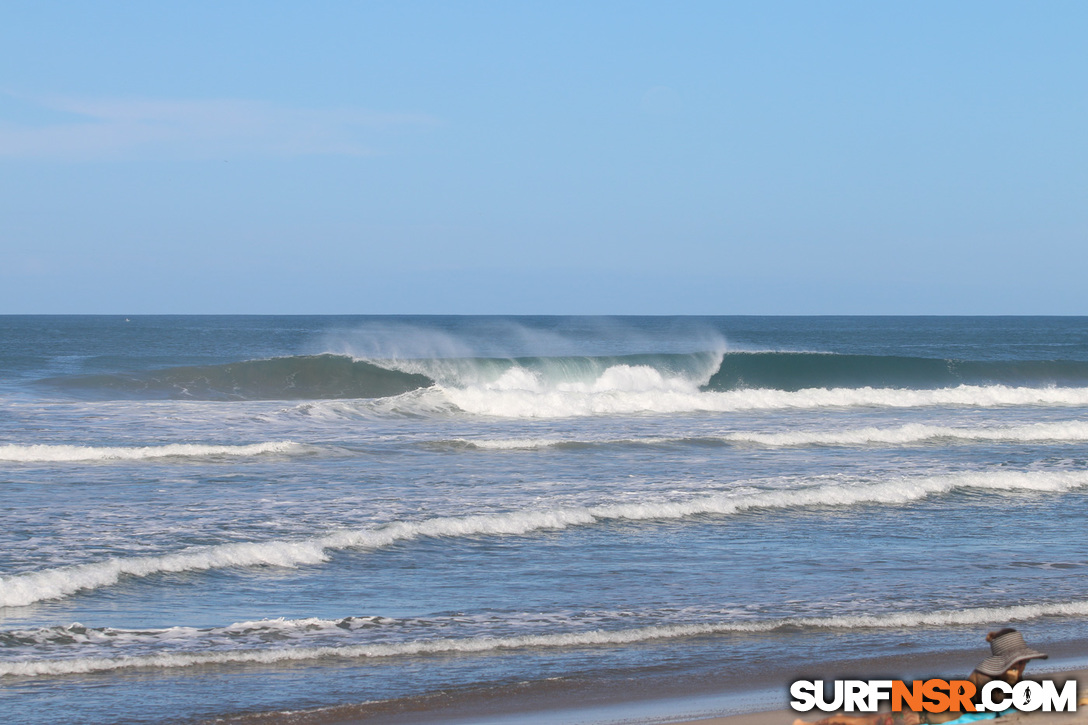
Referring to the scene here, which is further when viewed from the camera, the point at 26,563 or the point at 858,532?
the point at 858,532

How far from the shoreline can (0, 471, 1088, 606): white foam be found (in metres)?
2.98

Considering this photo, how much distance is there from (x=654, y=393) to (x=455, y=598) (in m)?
16.5

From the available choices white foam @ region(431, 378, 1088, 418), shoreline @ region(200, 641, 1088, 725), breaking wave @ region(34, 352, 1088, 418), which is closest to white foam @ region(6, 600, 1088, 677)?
shoreline @ region(200, 641, 1088, 725)

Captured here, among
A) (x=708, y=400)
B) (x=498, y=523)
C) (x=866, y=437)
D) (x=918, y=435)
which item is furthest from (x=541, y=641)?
(x=708, y=400)

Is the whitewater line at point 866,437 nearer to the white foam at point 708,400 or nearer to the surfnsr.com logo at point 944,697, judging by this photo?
the white foam at point 708,400

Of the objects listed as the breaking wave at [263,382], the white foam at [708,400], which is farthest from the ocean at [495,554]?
the breaking wave at [263,382]

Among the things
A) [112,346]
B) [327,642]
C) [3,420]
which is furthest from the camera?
[112,346]

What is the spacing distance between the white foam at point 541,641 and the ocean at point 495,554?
0.02m

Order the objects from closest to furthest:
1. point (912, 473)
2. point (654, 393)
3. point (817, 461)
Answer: point (912, 473), point (817, 461), point (654, 393)

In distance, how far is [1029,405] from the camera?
2456 centimetres

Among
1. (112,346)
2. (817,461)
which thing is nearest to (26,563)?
(817,461)

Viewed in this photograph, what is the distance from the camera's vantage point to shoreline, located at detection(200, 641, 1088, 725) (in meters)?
4.80

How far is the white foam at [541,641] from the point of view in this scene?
18.0 ft

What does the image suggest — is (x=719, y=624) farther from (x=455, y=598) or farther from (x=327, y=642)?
(x=327, y=642)
